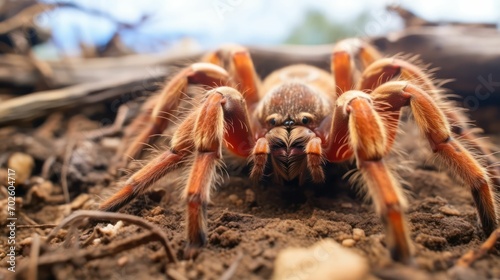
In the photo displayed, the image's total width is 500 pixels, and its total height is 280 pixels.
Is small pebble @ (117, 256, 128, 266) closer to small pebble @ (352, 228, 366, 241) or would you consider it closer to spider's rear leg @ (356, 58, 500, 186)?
small pebble @ (352, 228, 366, 241)

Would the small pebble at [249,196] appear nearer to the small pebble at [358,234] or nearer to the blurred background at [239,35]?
the small pebble at [358,234]

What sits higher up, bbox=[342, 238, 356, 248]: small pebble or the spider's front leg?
the spider's front leg

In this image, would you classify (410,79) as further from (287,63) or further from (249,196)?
(287,63)

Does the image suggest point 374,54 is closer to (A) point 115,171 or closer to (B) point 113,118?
(A) point 115,171

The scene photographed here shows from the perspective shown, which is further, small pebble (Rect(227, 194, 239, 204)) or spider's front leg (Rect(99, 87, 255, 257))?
small pebble (Rect(227, 194, 239, 204))

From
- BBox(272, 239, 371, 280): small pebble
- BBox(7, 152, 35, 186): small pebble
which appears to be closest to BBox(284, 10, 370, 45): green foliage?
BBox(7, 152, 35, 186): small pebble

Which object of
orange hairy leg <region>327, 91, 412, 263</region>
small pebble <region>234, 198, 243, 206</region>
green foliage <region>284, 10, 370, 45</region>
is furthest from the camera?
green foliage <region>284, 10, 370, 45</region>

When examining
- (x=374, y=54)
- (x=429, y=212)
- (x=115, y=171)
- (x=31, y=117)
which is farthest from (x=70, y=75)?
(x=429, y=212)

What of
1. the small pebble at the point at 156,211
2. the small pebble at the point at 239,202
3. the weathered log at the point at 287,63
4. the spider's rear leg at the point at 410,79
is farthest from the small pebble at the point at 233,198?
the weathered log at the point at 287,63
